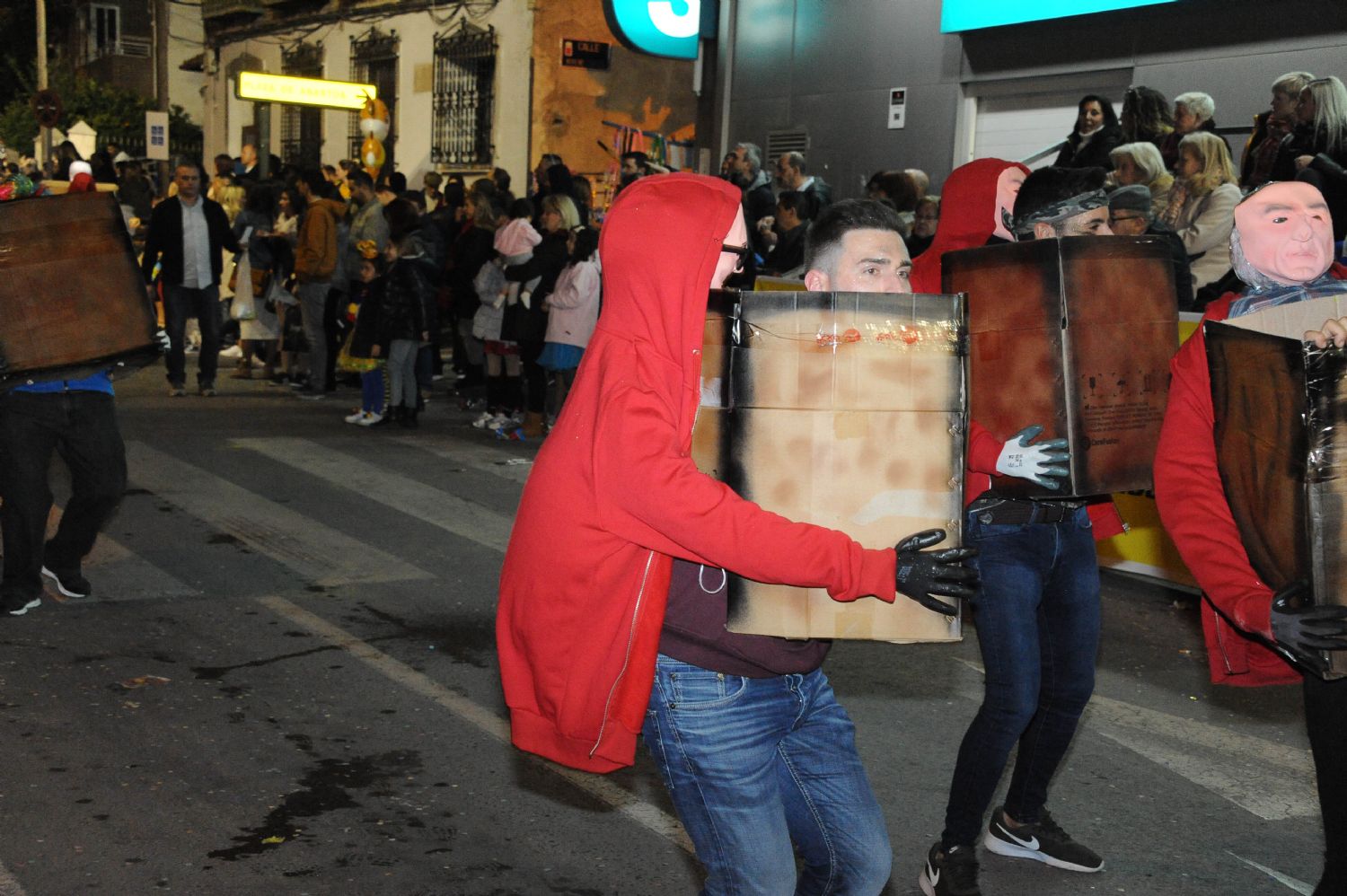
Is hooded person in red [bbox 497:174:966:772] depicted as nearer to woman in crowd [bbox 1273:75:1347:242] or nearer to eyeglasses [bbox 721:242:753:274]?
eyeglasses [bbox 721:242:753:274]

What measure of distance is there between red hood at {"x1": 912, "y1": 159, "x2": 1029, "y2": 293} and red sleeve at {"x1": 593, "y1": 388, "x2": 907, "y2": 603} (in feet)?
5.82

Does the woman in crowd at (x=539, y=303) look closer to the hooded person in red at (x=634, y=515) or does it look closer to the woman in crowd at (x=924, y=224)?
the woman in crowd at (x=924, y=224)

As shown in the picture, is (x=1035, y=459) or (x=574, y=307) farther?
(x=574, y=307)

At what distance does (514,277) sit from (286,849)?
829cm

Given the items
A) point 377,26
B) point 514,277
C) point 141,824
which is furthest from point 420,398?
point 377,26

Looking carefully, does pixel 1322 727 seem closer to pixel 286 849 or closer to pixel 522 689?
pixel 522 689

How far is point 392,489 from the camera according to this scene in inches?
374

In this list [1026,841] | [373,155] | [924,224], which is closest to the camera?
[1026,841]

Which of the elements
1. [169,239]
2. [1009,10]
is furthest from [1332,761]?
[169,239]

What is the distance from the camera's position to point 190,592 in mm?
6844

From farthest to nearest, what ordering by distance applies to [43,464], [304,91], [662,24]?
[304,91] < [662,24] < [43,464]

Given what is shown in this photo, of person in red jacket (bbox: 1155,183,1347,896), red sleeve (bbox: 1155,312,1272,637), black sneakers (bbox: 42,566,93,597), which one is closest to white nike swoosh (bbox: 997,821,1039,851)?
person in red jacket (bbox: 1155,183,1347,896)

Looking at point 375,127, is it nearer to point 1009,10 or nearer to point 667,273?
point 1009,10

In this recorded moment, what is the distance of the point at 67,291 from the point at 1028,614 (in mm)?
3963
